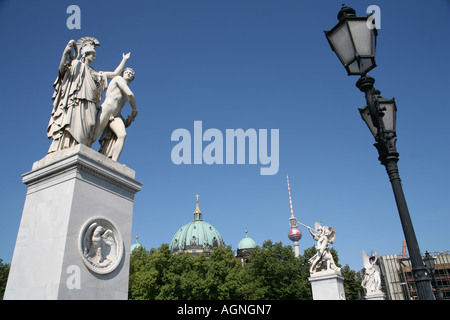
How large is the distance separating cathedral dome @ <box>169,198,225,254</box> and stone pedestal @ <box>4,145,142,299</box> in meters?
103

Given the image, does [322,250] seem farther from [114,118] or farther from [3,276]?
[3,276]

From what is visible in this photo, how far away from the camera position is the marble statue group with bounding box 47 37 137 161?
265 inches

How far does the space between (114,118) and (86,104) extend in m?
0.78

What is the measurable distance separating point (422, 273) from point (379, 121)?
207cm

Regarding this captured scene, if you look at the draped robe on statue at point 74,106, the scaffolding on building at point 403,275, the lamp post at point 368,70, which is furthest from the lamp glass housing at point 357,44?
the scaffolding on building at point 403,275

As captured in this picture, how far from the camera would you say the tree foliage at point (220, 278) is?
41.1 m

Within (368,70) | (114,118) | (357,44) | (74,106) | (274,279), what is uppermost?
(274,279)

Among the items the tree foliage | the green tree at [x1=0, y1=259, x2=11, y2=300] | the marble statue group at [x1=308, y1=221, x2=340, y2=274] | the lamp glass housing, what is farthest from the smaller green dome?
the lamp glass housing

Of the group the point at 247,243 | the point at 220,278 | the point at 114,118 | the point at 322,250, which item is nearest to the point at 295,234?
the point at 247,243

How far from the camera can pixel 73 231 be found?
5.53m

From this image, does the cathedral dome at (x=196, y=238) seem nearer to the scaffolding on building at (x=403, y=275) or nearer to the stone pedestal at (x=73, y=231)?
the scaffolding on building at (x=403, y=275)
